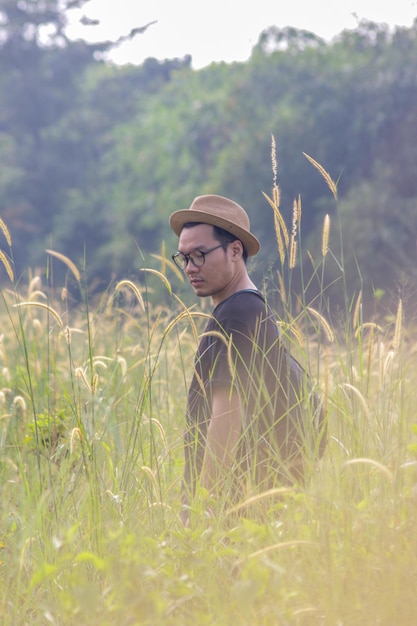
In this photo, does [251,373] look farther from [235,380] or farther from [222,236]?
Answer: [222,236]

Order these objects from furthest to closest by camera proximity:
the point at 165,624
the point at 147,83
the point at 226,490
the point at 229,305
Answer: the point at 147,83 < the point at 229,305 < the point at 226,490 < the point at 165,624

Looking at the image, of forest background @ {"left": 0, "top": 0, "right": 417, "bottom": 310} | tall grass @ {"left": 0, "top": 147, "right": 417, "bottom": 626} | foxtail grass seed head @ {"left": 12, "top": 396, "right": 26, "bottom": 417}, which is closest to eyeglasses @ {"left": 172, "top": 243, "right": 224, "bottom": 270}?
tall grass @ {"left": 0, "top": 147, "right": 417, "bottom": 626}

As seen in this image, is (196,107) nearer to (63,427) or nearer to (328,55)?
(328,55)

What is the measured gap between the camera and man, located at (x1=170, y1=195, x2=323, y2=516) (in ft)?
9.46

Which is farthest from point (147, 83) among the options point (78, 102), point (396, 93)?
point (396, 93)

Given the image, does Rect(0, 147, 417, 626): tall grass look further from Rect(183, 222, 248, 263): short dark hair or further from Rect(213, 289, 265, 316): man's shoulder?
Rect(183, 222, 248, 263): short dark hair

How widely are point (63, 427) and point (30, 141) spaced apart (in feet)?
90.4

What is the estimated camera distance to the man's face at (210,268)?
3.49 meters

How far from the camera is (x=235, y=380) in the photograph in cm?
314

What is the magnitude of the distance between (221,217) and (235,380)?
2.32 ft

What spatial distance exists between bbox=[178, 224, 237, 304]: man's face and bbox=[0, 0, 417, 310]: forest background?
6679 mm

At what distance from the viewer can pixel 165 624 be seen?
7.39 feet

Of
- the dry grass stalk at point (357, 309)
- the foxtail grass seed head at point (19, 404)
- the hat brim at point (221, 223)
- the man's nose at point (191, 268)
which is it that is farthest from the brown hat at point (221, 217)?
the foxtail grass seed head at point (19, 404)

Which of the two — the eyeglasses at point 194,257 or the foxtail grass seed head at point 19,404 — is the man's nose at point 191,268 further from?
the foxtail grass seed head at point 19,404
